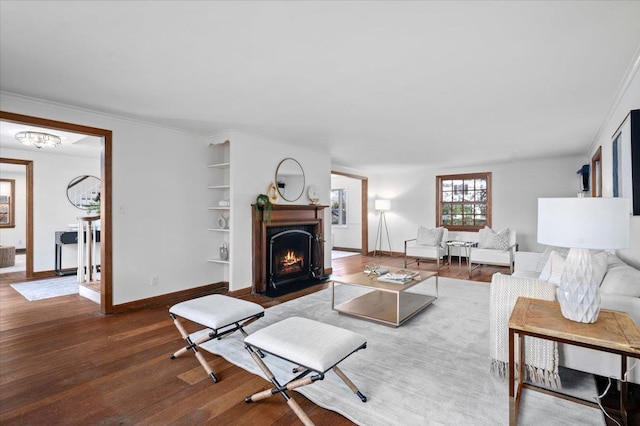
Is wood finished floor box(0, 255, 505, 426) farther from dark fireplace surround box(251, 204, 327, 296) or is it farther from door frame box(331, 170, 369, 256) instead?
door frame box(331, 170, 369, 256)

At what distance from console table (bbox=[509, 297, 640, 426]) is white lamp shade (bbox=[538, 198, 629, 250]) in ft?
1.36

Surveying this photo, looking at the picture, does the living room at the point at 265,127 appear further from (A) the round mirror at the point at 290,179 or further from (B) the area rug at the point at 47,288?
(B) the area rug at the point at 47,288

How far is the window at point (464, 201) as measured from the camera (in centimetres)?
745

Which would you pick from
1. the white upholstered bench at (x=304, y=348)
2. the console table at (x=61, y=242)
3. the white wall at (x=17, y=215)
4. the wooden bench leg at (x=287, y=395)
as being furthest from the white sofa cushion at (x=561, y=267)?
the white wall at (x=17, y=215)

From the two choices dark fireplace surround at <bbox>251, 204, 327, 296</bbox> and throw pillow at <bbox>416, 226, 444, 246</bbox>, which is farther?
throw pillow at <bbox>416, 226, 444, 246</bbox>

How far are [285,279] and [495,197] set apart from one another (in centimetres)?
513

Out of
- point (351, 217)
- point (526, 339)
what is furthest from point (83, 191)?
point (526, 339)

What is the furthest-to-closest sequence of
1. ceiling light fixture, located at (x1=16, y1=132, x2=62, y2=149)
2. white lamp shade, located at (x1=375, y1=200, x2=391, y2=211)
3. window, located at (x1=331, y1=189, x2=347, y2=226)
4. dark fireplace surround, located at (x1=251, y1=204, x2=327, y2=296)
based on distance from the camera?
window, located at (x1=331, y1=189, x2=347, y2=226) < white lamp shade, located at (x1=375, y1=200, x2=391, y2=211) < dark fireplace surround, located at (x1=251, y1=204, x2=327, y2=296) < ceiling light fixture, located at (x1=16, y1=132, x2=62, y2=149)

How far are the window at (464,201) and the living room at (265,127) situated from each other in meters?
0.87

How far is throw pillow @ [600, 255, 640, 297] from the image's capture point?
7.00ft

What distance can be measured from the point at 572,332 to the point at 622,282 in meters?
1.02

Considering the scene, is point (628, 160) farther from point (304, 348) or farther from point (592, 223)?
point (304, 348)

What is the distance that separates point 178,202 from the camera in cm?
443

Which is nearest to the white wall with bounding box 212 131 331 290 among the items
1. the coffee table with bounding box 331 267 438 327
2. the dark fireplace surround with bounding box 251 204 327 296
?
the dark fireplace surround with bounding box 251 204 327 296
